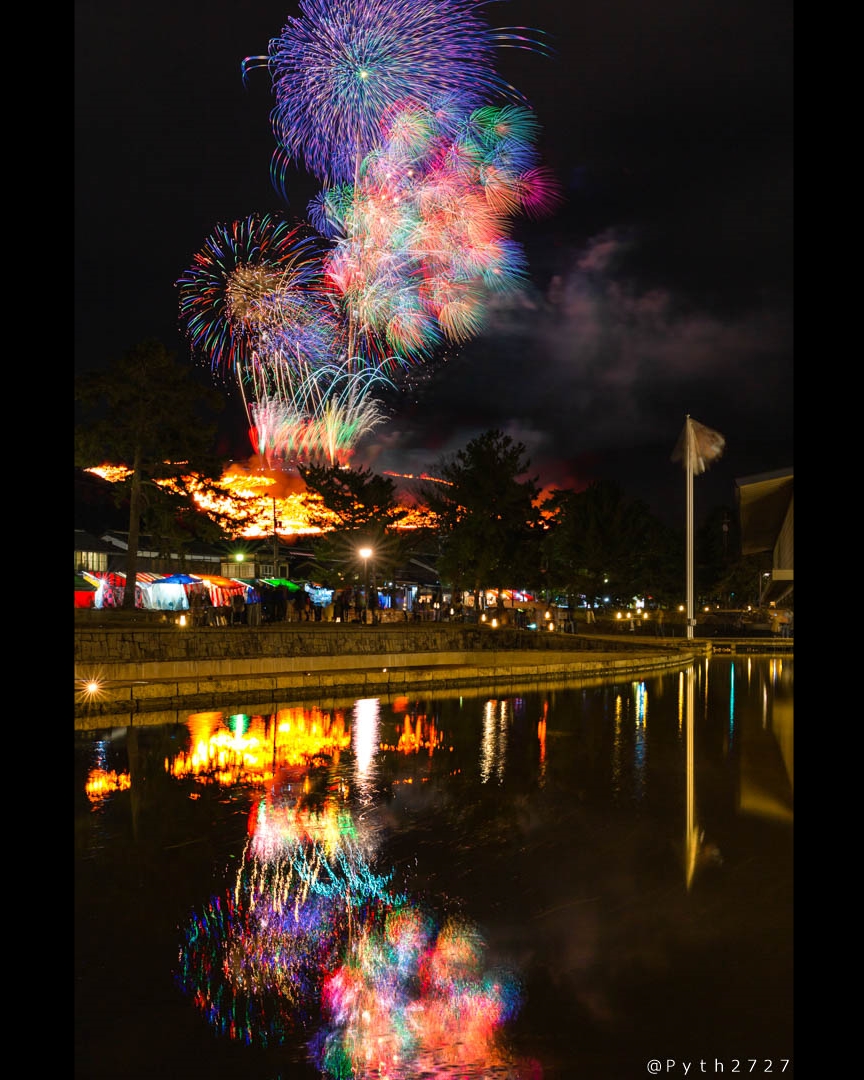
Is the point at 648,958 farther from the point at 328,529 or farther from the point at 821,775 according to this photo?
the point at 328,529

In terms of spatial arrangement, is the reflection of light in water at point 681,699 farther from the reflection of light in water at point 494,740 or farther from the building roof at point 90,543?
the building roof at point 90,543

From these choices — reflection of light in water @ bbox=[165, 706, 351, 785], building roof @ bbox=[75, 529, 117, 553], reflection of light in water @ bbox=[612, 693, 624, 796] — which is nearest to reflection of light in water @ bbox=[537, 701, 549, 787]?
reflection of light in water @ bbox=[612, 693, 624, 796]

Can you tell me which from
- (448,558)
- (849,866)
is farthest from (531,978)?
(448,558)

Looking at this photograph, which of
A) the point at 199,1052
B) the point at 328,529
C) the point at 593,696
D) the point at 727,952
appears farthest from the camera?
the point at 328,529

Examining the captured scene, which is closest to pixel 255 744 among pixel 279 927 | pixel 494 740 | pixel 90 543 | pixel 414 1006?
pixel 494 740

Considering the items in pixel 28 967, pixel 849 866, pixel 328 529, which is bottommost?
pixel 28 967
